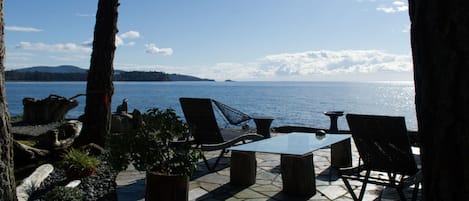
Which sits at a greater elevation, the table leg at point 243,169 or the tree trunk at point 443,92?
the tree trunk at point 443,92

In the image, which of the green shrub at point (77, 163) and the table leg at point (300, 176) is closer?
the table leg at point (300, 176)

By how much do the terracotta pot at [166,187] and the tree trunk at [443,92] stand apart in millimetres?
2406

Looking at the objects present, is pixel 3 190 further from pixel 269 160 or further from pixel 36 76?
pixel 36 76

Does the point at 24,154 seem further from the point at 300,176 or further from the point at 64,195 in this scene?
the point at 300,176

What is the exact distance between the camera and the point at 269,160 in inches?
241

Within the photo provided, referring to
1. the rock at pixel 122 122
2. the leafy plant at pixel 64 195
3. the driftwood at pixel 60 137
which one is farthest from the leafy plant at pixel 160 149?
the rock at pixel 122 122

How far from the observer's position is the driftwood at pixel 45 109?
1265 cm

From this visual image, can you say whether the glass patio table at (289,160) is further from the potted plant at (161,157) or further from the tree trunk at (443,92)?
the tree trunk at (443,92)

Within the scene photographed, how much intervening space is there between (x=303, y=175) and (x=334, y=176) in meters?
1.02

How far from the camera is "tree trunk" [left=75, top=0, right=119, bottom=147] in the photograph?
6434 mm

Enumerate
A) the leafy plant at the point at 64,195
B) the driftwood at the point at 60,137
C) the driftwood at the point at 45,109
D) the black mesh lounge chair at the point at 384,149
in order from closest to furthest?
1. the black mesh lounge chair at the point at 384,149
2. the leafy plant at the point at 64,195
3. the driftwood at the point at 60,137
4. the driftwood at the point at 45,109

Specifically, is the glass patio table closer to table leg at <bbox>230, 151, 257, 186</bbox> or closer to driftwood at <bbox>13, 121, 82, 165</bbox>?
table leg at <bbox>230, 151, 257, 186</bbox>

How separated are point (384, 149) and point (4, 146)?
2.90 meters

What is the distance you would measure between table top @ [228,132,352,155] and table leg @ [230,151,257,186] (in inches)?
4.2
